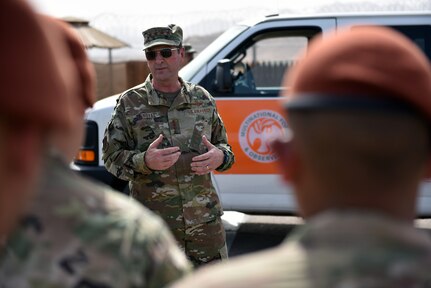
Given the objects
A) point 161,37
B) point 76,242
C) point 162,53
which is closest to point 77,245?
point 76,242

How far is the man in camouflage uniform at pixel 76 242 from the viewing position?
1493 mm

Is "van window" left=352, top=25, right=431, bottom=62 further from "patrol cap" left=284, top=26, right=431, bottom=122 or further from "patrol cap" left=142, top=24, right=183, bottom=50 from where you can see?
"patrol cap" left=284, top=26, right=431, bottom=122

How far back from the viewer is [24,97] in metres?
1.27

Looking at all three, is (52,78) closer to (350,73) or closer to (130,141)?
(350,73)

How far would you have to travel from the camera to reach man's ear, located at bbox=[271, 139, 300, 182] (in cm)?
140

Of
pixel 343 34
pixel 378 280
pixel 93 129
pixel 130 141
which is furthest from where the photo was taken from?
pixel 93 129

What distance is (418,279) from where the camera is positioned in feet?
4.35

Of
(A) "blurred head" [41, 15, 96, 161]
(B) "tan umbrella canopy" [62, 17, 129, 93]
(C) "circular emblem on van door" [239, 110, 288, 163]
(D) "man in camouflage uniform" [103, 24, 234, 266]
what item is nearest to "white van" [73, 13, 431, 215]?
(C) "circular emblem on van door" [239, 110, 288, 163]

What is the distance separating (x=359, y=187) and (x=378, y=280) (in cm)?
15

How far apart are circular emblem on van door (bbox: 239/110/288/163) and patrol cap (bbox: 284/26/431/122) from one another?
5.18m

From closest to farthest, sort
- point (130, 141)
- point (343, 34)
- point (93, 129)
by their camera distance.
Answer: point (343, 34) < point (130, 141) < point (93, 129)

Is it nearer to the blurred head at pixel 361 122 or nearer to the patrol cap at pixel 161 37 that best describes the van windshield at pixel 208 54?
the patrol cap at pixel 161 37

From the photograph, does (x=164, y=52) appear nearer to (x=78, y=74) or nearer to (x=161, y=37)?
(x=161, y=37)

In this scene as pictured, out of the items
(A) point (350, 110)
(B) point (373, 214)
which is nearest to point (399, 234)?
(B) point (373, 214)
